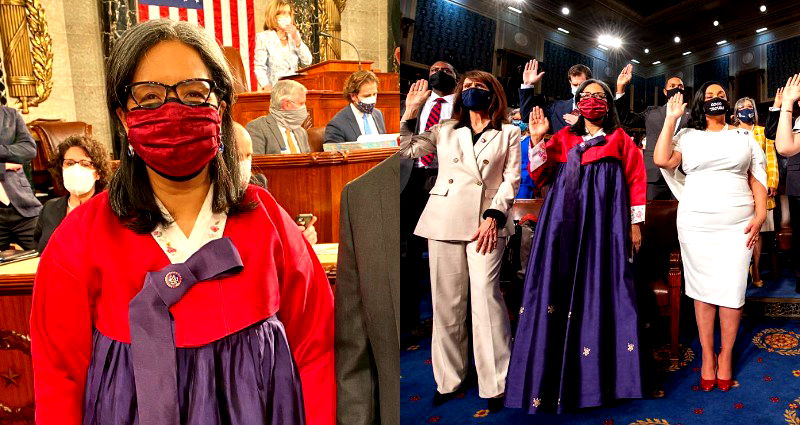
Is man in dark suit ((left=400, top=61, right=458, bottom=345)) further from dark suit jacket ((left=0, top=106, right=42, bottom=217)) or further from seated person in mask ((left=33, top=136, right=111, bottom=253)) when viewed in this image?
dark suit jacket ((left=0, top=106, right=42, bottom=217))

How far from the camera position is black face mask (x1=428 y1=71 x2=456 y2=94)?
0.49m

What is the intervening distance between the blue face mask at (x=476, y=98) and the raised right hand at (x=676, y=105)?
0.31 metres

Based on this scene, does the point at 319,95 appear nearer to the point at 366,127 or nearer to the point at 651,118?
the point at 366,127

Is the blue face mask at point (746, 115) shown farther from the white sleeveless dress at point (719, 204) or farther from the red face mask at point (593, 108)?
the red face mask at point (593, 108)

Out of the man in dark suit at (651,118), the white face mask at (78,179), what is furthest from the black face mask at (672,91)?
the white face mask at (78,179)

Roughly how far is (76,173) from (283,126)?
449 millimetres

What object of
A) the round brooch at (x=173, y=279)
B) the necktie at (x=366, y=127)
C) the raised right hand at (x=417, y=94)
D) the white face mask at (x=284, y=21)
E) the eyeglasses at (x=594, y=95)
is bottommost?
the round brooch at (x=173, y=279)

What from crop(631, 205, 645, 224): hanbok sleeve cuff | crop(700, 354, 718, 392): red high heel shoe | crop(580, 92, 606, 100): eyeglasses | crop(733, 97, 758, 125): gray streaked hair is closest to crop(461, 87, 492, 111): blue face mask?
crop(580, 92, 606, 100): eyeglasses

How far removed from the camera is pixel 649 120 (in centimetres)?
70

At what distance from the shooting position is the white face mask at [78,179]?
812 millimetres

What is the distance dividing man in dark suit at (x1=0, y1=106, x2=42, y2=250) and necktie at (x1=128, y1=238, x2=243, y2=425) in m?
0.80

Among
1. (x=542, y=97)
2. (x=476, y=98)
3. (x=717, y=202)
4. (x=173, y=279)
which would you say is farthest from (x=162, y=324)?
(x=717, y=202)

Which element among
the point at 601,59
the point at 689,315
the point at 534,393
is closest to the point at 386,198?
the point at 601,59

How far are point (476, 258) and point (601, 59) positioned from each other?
321 millimetres
